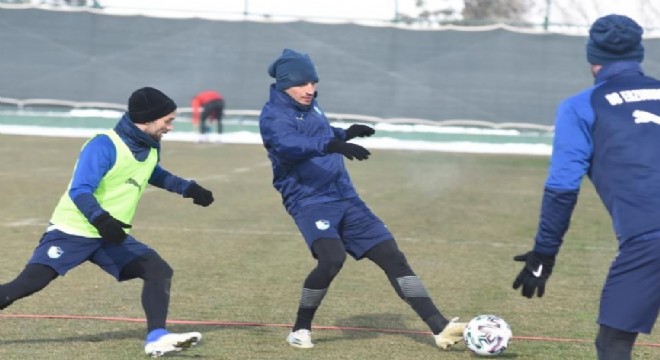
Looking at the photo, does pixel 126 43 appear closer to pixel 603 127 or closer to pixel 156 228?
pixel 156 228

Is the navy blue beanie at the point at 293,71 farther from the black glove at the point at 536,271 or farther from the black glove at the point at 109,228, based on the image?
the black glove at the point at 536,271

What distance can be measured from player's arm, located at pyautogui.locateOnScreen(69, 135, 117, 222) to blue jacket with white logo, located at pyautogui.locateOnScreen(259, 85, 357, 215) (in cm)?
104

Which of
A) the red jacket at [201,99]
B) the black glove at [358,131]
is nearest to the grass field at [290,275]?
the black glove at [358,131]

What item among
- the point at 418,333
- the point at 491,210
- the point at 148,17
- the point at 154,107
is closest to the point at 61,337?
the point at 154,107

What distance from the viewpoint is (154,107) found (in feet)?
23.0

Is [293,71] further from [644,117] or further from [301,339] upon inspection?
[644,117]

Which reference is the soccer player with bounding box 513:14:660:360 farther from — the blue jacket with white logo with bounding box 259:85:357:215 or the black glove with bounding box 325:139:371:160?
the blue jacket with white logo with bounding box 259:85:357:215

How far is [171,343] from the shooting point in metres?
6.77

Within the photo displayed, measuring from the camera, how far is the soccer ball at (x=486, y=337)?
7.10 metres

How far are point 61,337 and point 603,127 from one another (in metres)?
3.97

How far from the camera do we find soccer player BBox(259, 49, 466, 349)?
7.43 meters

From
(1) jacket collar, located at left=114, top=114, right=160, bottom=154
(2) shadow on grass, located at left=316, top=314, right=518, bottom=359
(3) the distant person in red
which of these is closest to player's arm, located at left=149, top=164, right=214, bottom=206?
(1) jacket collar, located at left=114, top=114, right=160, bottom=154

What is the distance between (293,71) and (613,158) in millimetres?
2928

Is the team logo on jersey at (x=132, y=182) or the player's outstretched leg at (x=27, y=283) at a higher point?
the team logo on jersey at (x=132, y=182)
